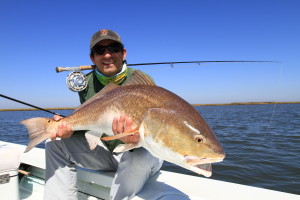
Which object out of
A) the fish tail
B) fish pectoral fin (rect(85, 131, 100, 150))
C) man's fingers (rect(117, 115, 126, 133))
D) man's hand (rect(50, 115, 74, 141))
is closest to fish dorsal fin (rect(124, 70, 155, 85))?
man's fingers (rect(117, 115, 126, 133))

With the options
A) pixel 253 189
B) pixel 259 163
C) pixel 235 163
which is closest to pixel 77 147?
pixel 253 189

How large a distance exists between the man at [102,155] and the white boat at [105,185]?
0.52ft

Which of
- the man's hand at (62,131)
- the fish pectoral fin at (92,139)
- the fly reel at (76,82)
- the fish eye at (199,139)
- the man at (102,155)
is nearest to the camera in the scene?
the fish eye at (199,139)

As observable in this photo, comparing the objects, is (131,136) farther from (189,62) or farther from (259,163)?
(259,163)

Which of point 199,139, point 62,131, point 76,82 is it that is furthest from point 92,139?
point 199,139

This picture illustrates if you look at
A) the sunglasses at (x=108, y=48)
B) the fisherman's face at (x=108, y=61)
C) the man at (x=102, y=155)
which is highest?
the sunglasses at (x=108, y=48)

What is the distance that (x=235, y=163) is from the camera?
7383mm

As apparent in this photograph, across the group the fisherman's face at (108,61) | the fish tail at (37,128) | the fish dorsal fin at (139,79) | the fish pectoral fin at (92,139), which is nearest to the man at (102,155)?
the fisherman's face at (108,61)

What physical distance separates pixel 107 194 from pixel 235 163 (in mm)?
5473

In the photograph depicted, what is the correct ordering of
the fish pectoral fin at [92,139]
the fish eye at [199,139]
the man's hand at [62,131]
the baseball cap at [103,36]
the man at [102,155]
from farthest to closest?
the baseball cap at [103,36] → the man's hand at [62,131] → the fish pectoral fin at [92,139] → the man at [102,155] → the fish eye at [199,139]

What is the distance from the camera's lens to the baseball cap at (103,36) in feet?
10.4

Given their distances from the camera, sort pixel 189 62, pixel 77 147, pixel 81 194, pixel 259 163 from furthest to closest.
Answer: pixel 259 163 < pixel 189 62 < pixel 81 194 < pixel 77 147

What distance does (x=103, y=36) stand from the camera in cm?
318

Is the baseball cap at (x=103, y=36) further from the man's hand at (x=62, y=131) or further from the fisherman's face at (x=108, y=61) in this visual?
the man's hand at (x=62, y=131)
